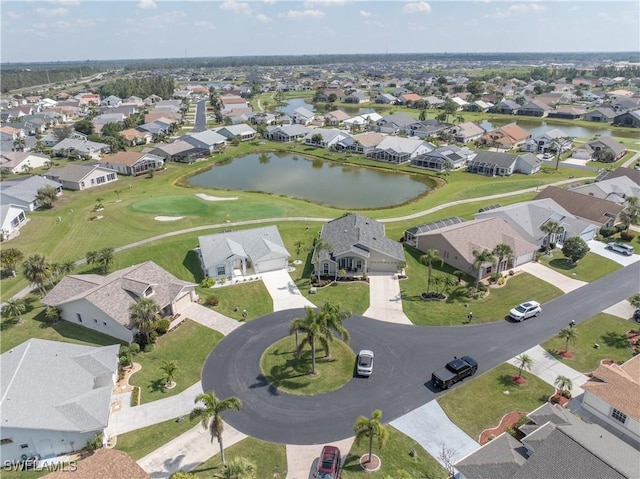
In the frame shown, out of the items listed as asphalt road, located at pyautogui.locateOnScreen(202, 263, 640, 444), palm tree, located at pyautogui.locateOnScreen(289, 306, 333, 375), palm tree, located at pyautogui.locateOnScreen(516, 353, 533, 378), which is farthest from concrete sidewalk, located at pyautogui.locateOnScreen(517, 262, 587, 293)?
palm tree, located at pyautogui.locateOnScreen(289, 306, 333, 375)

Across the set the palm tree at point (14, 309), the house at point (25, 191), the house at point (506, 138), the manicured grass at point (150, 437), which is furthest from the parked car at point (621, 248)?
the house at point (25, 191)

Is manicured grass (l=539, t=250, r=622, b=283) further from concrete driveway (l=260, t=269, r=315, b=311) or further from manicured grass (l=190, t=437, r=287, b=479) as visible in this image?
manicured grass (l=190, t=437, r=287, b=479)

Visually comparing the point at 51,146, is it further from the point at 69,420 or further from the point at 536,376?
the point at 536,376

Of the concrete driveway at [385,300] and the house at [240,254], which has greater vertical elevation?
the house at [240,254]

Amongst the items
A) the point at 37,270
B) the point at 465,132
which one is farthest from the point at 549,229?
the point at 465,132

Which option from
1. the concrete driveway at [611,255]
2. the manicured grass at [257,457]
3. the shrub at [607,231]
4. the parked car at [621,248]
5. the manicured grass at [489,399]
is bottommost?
the manicured grass at [257,457]

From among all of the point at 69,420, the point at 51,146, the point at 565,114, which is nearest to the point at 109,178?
the point at 51,146

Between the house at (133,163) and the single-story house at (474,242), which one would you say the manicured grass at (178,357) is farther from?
the house at (133,163)

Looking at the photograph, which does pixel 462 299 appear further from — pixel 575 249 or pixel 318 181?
pixel 318 181
